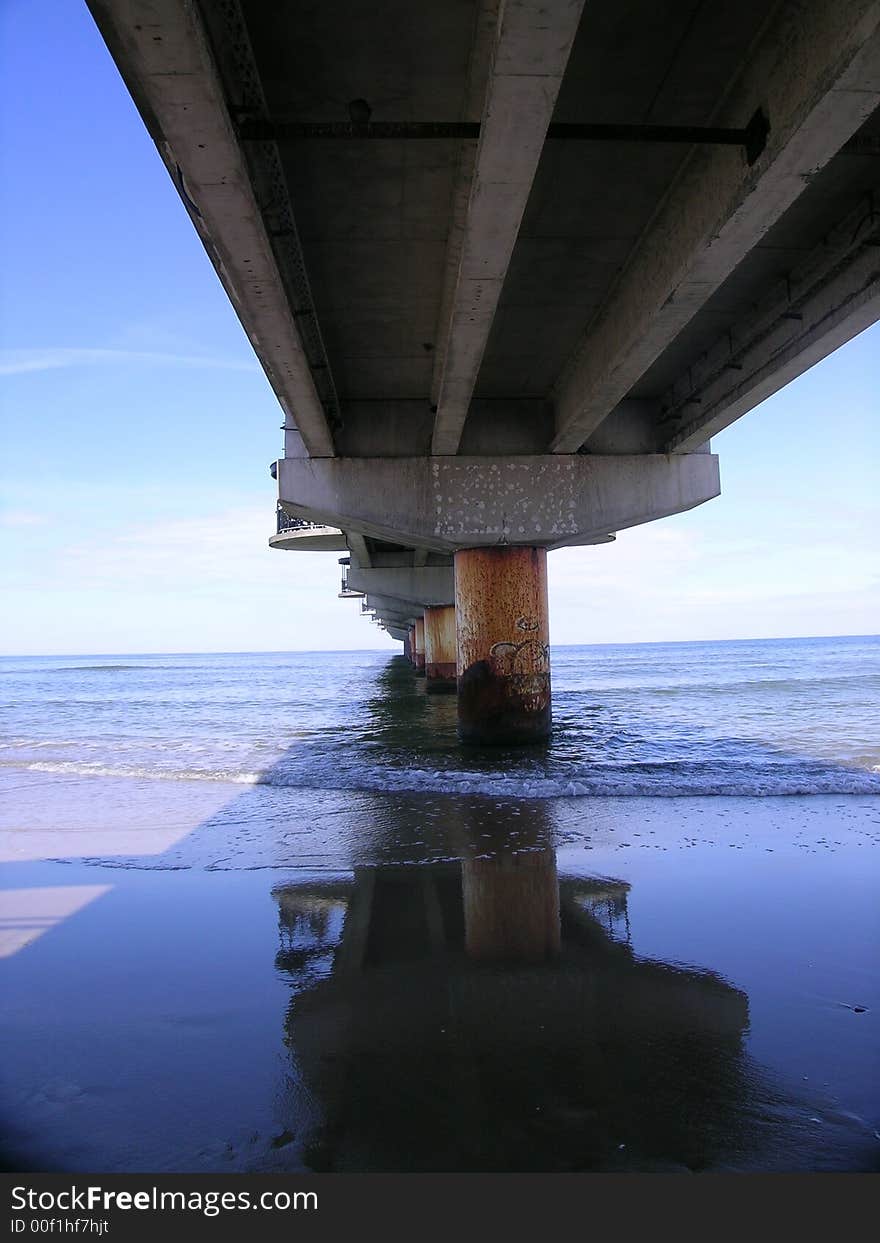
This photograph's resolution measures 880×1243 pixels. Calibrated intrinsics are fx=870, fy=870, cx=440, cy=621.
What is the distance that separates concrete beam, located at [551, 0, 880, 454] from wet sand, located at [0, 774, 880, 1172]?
173 inches

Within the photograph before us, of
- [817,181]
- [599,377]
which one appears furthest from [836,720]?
[817,181]

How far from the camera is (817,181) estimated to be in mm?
6879

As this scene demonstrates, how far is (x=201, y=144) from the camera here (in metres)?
4.81

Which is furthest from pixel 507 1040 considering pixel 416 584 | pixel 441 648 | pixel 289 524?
pixel 441 648

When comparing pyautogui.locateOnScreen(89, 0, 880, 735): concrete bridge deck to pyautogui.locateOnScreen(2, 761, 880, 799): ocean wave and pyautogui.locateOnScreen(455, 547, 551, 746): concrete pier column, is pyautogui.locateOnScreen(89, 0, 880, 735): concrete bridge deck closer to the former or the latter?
pyautogui.locateOnScreen(455, 547, 551, 746): concrete pier column

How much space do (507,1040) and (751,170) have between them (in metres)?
5.14

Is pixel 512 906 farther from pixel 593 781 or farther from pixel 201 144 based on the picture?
pixel 593 781

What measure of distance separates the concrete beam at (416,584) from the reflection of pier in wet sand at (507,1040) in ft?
76.8

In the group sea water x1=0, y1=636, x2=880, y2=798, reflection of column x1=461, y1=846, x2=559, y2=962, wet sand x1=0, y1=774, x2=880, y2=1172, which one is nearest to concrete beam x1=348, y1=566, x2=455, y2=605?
sea water x1=0, y1=636, x2=880, y2=798

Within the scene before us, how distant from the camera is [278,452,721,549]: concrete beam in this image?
12.2 meters

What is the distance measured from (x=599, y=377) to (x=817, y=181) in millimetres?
2769

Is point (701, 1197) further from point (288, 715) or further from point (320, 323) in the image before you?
point (288, 715)

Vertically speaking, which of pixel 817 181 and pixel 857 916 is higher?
pixel 817 181

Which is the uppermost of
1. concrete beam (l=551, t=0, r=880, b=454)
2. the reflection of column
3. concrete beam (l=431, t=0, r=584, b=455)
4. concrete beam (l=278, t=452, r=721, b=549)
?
concrete beam (l=551, t=0, r=880, b=454)
